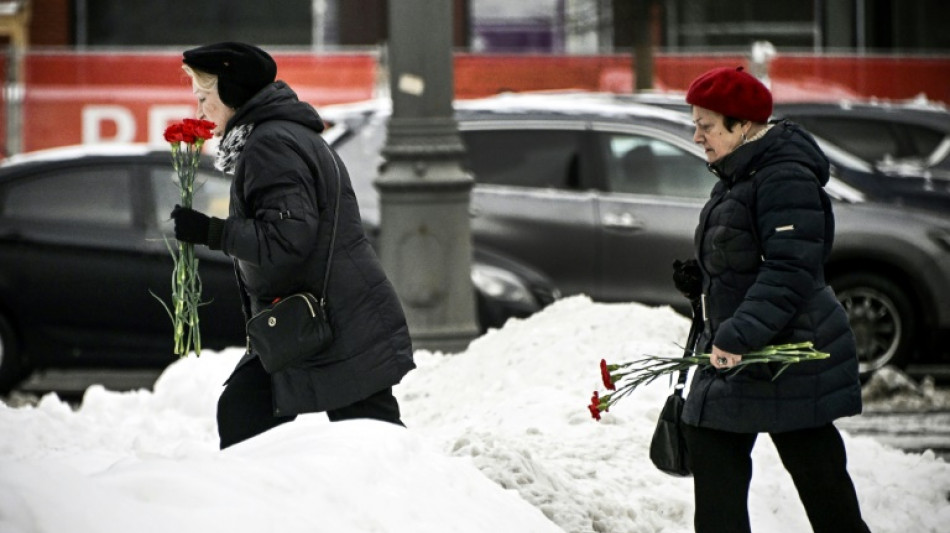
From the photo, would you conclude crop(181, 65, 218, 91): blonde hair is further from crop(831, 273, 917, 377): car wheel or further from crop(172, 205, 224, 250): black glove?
crop(831, 273, 917, 377): car wheel

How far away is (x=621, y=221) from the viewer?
1105 centimetres

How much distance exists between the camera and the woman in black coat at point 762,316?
4883mm

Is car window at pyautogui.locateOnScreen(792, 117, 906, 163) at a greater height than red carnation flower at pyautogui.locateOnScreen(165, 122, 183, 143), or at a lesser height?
lesser

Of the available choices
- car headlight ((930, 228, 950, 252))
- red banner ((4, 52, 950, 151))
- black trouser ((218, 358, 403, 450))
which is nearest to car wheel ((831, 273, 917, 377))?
car headlight ((930, 228, 950, 252))

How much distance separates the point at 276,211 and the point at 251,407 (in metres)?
0.70

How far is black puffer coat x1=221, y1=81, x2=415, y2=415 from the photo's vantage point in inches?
205

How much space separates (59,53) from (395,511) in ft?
43.6

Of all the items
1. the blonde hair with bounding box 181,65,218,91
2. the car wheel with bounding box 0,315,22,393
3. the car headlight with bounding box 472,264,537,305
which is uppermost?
the blonde hair with bounding box 181,65,218,91

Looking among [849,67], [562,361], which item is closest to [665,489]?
[562,361]

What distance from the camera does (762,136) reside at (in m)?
5.04

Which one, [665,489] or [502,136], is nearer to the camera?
[665,489]

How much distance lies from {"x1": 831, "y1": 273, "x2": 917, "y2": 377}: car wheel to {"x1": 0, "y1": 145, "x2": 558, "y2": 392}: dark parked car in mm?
1826

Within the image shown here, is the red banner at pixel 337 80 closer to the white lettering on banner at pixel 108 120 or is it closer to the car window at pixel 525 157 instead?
the white lettering on banner at pixel 108 120

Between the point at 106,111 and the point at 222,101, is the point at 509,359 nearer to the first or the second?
the point at 222,101
